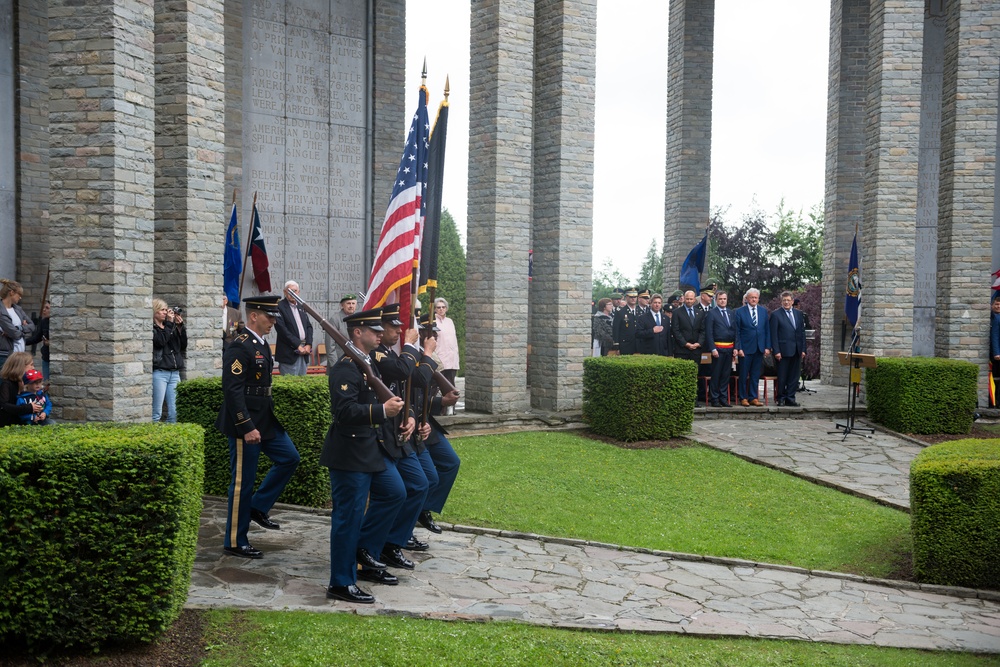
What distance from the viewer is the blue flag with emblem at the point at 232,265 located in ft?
45.8

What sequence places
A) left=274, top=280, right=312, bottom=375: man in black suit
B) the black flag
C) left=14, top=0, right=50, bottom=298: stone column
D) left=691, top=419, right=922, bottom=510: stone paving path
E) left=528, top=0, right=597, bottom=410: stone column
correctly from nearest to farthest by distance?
the black flag < left=691, top=419, right=922, bottom=510: stone paving path < left=274, top=280, right=312, bottom=375: man in black suit < left=14, top=0, right=50, bottom=298: stone column < left=528, top=0, right=597, bottom=410: stone column

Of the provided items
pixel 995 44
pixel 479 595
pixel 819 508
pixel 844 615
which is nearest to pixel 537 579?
pixel 479 595

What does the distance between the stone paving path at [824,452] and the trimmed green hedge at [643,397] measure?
1.95 ft

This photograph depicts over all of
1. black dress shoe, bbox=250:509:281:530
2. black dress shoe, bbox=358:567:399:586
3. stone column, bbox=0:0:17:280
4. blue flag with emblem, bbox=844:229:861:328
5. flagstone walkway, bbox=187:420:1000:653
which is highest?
stone column, bbox=0:0:17:280

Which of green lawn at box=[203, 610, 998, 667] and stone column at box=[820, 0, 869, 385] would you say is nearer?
green lawn at box=[203, 610, 998, 667]

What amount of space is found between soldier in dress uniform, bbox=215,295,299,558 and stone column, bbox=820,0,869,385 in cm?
1603

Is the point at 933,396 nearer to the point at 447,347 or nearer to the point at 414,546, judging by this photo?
the point at 447,347

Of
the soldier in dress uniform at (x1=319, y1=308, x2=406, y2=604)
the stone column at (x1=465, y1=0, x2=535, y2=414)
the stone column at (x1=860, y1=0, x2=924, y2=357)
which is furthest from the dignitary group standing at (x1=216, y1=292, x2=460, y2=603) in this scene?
the stone column at (x1=860, y1=0, x2=924, y2=357)

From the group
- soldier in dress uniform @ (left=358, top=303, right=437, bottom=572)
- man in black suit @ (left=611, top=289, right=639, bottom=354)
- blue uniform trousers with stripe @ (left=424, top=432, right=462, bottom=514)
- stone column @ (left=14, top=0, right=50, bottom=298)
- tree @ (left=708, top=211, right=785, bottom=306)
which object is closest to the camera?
soldier in dress uniform @ (left=358, top=303, right=437, bottom=572)

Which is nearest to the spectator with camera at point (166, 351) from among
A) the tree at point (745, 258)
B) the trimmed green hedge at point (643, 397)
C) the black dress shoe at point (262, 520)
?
the black dress shoe at point (262, 520)

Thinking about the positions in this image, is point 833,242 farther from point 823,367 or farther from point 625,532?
point 625,532

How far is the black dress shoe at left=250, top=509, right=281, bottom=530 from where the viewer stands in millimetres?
7695

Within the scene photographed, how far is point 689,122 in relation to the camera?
21703 mm

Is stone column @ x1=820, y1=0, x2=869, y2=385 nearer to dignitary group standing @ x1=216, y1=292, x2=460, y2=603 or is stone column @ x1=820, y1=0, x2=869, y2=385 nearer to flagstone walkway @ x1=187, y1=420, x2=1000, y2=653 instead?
flagstone walkway @ x1=187, y1=420, x2=1000, y2=653
